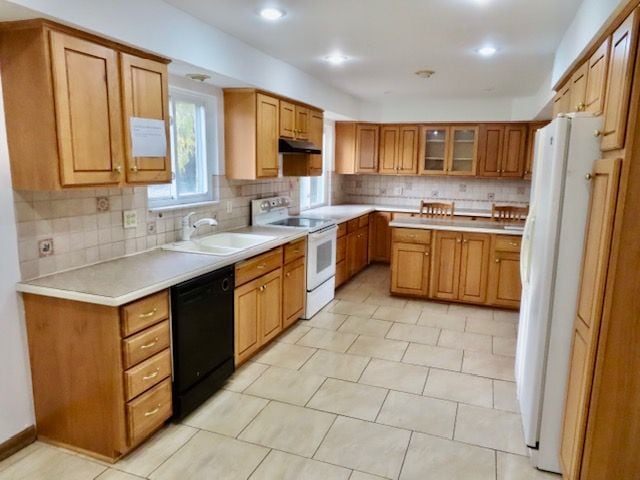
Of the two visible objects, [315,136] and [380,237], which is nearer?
[315,136]

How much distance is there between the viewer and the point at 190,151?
3568 mm

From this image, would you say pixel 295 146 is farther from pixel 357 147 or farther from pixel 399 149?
pixel 399 149

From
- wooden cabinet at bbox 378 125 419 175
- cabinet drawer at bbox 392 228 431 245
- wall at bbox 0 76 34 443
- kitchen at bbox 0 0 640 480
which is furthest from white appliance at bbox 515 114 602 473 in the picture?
wooden cabinet at bbox 378 125 419 175

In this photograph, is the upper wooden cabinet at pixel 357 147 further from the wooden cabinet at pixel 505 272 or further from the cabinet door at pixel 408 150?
the wooden cabinet at pixel 505 272

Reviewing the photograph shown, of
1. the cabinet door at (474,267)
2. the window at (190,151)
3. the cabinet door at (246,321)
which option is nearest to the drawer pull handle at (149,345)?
the cabinet door at (246,321)

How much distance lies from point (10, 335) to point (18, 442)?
57 centimetres

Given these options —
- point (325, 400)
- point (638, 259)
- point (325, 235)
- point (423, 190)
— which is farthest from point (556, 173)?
point (423, 190)

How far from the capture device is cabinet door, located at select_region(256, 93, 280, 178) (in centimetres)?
371

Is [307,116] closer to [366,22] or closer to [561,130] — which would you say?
[366,22]

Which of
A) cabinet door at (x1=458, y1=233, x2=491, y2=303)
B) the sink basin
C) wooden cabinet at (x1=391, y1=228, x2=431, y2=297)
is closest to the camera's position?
the sink basin

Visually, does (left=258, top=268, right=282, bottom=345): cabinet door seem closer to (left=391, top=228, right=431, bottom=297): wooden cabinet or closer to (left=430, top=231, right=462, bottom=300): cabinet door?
(left=391, top=228, right=431, bottom=297): wooden cabinet

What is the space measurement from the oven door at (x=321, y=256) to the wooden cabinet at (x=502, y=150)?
2.68 meters

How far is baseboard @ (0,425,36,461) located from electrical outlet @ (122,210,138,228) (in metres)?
1.22

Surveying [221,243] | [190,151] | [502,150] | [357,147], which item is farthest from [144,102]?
[502,150]
